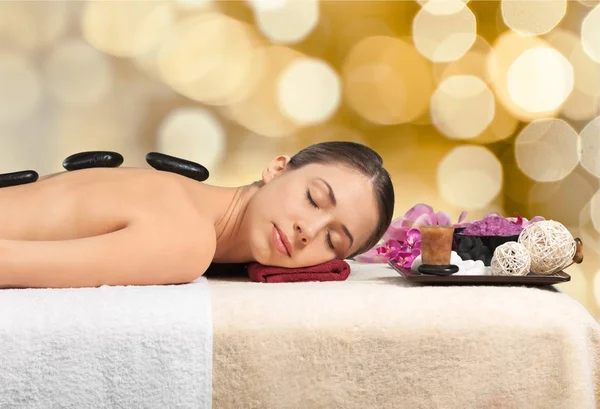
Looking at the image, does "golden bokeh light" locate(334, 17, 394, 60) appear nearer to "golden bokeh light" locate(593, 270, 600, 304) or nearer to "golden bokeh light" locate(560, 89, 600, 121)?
"golden bokeh light" locate(560, 89, 600, 121)

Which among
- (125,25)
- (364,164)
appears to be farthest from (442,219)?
(125,25)

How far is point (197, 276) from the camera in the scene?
62.8 inches

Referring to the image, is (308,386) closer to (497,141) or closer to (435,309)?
(435,309)

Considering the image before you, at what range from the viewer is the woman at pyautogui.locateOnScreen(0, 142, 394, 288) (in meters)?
1.48

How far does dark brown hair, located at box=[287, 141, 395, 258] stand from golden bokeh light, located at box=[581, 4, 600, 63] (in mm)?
1406

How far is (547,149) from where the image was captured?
298cm

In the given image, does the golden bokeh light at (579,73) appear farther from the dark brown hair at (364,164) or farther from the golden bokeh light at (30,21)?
the golden bokeh light at (30,21)

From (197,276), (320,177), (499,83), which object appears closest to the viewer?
(197,276)

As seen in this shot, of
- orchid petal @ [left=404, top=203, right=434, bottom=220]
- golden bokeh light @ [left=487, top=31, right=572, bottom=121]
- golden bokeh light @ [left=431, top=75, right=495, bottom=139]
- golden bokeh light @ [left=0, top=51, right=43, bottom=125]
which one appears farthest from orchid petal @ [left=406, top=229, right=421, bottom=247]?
golden bokeh light @ [left=0, top=51, right=43, bottom=125]

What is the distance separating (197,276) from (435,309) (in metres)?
0.51

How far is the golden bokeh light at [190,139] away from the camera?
2934mm

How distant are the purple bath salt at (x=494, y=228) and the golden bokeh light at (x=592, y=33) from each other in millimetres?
1176

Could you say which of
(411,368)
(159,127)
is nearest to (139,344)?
(411,368)

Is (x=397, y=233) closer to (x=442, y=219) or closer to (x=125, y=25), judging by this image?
(x=442, y=219)
